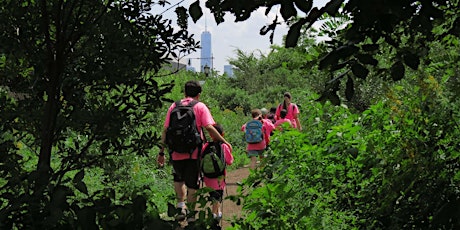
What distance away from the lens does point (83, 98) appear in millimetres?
3607

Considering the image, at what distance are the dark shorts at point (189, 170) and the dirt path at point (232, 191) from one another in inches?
22.3

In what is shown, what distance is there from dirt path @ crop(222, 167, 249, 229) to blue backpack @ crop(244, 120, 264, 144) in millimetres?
897

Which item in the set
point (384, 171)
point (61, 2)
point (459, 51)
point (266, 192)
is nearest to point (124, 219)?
point (61, 2)

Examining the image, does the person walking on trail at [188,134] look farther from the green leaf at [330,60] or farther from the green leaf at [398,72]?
the green leaf at [330,60]

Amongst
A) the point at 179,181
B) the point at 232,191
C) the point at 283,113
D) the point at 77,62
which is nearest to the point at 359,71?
the point at 77,62

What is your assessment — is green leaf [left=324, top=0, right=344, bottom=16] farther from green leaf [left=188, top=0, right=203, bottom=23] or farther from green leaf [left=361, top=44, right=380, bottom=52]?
green leaf [left=188, top=0, right=203, bottom=23]

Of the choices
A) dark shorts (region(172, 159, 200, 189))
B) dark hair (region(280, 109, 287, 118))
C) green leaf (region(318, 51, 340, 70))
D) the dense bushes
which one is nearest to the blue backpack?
dark hair (region(280, 109, 287, 118))

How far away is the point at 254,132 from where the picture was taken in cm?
1181

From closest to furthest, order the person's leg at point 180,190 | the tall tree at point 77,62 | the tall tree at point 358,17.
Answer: the tall tree at point 358,17, the tall tree at point 77,62, the person's leg at point 180,190

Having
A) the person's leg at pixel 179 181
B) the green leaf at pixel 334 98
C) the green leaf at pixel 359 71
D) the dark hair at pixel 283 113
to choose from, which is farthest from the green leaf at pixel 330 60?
the dark hair at pixel 283 113

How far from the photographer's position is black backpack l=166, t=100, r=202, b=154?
6.49 meters

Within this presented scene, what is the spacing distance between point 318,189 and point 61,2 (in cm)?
199

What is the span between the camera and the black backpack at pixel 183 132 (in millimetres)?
6488

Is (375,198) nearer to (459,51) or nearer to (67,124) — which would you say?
(459,51)
